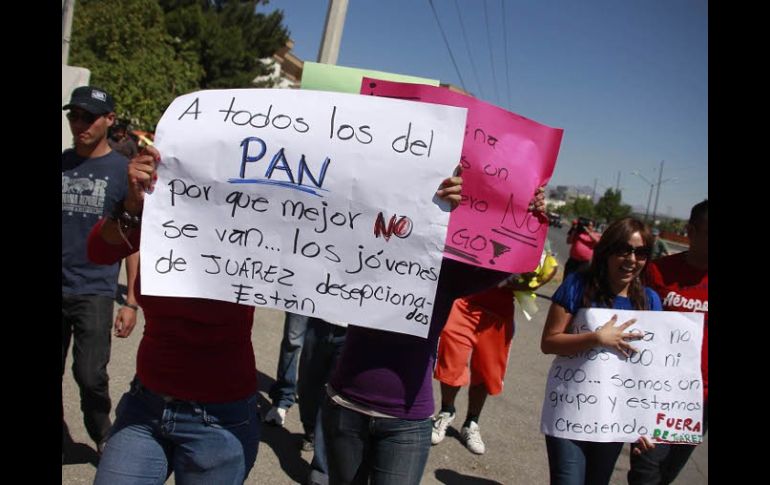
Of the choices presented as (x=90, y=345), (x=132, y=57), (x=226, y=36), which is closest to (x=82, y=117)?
(x=90, y=345)

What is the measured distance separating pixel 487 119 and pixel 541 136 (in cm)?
24

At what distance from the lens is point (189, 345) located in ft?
6.51

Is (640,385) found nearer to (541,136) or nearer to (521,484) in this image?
(541,136)

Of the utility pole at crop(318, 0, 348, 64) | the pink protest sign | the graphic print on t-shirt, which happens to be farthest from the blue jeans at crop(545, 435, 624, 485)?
the utility pole at crop(318, 0, 348, 64)

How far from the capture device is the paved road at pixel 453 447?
3.68m

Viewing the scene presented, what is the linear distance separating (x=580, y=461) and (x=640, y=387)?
0.40 meters

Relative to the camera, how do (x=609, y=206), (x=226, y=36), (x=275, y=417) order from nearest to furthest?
(x=275, y=417)
(x=226, y=36)
(x=609, y=206)

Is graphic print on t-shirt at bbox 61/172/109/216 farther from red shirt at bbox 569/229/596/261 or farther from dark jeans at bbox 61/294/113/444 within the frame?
red shirt at bbox 569/229/596/261

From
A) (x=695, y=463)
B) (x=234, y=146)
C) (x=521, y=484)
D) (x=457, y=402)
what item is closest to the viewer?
(x=234, y=146)

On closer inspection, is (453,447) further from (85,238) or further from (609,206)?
(609,206)

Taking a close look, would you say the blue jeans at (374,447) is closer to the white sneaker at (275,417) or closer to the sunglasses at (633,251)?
the sunglasses at (633,251)

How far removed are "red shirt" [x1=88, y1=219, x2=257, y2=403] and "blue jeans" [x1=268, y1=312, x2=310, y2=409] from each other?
2.38 metres
